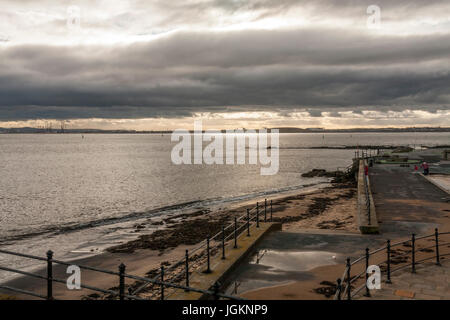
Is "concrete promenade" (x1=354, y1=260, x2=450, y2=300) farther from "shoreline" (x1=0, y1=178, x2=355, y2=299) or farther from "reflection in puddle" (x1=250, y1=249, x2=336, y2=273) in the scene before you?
"shoreline" (x1=0, y1=178, x2=355, y2=299)

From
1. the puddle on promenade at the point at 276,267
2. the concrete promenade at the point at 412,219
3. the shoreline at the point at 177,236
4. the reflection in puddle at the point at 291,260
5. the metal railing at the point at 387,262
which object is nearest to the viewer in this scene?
the concrete promenade at the point at 412,219

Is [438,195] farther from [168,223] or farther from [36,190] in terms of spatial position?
[36,190]

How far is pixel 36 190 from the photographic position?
52312mm

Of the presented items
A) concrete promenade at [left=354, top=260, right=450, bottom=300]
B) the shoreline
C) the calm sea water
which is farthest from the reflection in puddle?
the calm sea water

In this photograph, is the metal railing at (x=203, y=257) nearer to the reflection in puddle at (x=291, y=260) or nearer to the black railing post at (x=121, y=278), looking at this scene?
the black railing post at (x=121, y=278)


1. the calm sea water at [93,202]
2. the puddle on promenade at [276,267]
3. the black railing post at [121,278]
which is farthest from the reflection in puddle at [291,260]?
the calm sea water at [93,202]

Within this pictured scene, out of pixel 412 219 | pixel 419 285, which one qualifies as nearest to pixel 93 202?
pixel 412 219

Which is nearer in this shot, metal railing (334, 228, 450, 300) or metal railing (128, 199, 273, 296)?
metal railing (128, 199, 273, 296)

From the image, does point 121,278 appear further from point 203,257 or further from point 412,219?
point 412,219

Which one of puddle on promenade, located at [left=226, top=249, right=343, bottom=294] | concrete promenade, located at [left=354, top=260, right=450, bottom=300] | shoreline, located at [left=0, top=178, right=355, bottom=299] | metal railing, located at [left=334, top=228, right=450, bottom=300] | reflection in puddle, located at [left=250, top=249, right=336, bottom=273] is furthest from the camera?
shoreline, located at [left=0, top=178, right=355, bottom=299]

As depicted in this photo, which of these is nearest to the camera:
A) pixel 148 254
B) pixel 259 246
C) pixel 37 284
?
pixel 259 246

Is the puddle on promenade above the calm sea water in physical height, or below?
above

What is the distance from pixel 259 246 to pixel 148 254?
9919 millimetres
